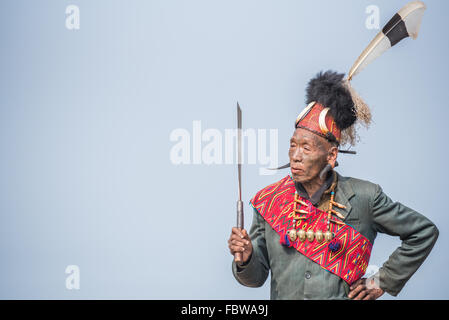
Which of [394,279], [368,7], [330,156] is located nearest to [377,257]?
[394,279]

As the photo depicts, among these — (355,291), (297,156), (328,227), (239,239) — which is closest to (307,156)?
(297,156)

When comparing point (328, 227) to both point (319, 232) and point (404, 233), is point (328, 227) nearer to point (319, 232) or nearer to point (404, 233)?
point (319, 232)

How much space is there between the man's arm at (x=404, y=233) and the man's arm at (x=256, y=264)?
0.40 meters

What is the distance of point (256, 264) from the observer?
2.08 meters

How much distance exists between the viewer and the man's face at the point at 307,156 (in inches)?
79.9

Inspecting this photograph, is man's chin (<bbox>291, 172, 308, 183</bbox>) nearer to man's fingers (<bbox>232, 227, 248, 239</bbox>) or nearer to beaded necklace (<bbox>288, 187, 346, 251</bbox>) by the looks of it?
beaded necklace (<bbox>288, 187, 346, 251</bbox>)

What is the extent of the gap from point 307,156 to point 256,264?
41 cm

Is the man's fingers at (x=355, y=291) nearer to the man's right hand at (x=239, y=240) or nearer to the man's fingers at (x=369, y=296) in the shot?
the man's fingers at (x=369, y=296)

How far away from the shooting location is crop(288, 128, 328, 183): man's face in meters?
2.03

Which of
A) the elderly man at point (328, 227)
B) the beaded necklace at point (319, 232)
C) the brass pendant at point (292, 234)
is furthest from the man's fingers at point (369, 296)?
the brass pendant at point (292, 234)

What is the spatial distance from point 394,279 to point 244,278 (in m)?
0.51

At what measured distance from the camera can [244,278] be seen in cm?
207

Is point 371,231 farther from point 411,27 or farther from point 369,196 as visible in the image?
point 411,27
